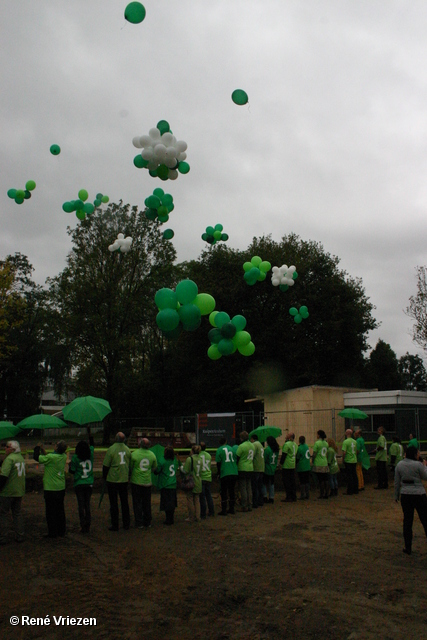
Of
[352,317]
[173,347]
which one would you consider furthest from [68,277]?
[352,317]

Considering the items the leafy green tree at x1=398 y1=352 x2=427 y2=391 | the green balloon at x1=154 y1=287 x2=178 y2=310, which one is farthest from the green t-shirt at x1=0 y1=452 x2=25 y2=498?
the leafy green tree at x1=398 y1=352 x2=427 y2=391

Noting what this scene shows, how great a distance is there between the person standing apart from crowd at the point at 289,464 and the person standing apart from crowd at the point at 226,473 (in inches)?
76.4

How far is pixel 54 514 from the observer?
8.00 meters

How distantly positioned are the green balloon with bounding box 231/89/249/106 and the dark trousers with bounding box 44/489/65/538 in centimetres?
722

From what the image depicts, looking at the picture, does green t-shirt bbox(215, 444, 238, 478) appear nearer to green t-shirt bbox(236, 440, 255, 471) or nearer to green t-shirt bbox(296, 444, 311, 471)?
green t-shirt bbox(236, 440, 255, 471)

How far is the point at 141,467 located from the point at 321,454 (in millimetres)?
5081

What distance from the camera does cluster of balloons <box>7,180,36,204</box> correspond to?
12766mm

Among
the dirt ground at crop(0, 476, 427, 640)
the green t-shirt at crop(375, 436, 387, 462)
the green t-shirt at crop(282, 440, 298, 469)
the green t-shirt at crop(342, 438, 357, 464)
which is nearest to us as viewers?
the dirt ground at crop(0, 476, 427, 640)

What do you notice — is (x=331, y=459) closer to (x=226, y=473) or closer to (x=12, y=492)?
(x=226, y=473)

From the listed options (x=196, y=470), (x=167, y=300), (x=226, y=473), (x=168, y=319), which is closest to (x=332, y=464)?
(x=226, y=473)

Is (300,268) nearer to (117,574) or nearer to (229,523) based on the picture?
(229,523)

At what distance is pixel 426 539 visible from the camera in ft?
26.2

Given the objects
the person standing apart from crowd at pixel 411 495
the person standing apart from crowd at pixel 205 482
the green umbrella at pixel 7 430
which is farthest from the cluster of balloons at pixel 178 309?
the person standing apart from crowd at pixel 411 495

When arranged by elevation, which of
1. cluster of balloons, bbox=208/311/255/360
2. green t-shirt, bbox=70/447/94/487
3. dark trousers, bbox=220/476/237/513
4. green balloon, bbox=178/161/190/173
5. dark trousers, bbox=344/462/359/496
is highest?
green balloon, bbox=178/161/190/173
